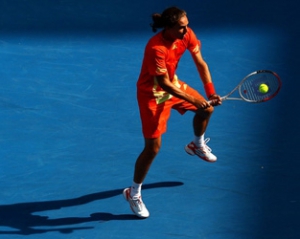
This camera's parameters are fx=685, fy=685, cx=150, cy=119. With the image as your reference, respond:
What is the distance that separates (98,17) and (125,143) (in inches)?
121

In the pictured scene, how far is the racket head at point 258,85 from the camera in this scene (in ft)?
21.0

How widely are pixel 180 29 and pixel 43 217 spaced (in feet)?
7.05

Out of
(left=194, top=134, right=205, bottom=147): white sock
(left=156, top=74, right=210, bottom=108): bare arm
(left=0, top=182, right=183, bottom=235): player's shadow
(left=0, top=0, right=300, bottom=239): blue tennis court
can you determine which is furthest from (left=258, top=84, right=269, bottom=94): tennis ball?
(left=0, top=182, right=183, bottom=235): player's shadow

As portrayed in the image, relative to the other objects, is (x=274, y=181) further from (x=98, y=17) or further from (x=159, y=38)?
(x=98, y=17)

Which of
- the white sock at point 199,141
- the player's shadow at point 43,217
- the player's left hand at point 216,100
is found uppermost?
the player's left hand at point 216,100

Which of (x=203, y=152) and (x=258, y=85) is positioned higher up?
(x=258, y=85)

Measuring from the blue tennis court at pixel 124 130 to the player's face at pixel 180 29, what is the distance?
5.28 ft

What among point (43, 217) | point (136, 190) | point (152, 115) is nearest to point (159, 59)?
point (152, 115)

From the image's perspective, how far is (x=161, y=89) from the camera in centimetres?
610

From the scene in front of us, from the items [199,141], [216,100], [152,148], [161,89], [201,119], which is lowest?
[199,141]

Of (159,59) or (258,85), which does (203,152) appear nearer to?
(258,85)

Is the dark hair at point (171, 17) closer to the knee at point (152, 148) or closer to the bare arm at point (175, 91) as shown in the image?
the bare arm at point (175, 91)

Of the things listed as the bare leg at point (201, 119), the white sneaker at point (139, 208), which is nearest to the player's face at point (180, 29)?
the bare leg at point (201, 119)

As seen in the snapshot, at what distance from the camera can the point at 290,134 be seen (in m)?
7.36
